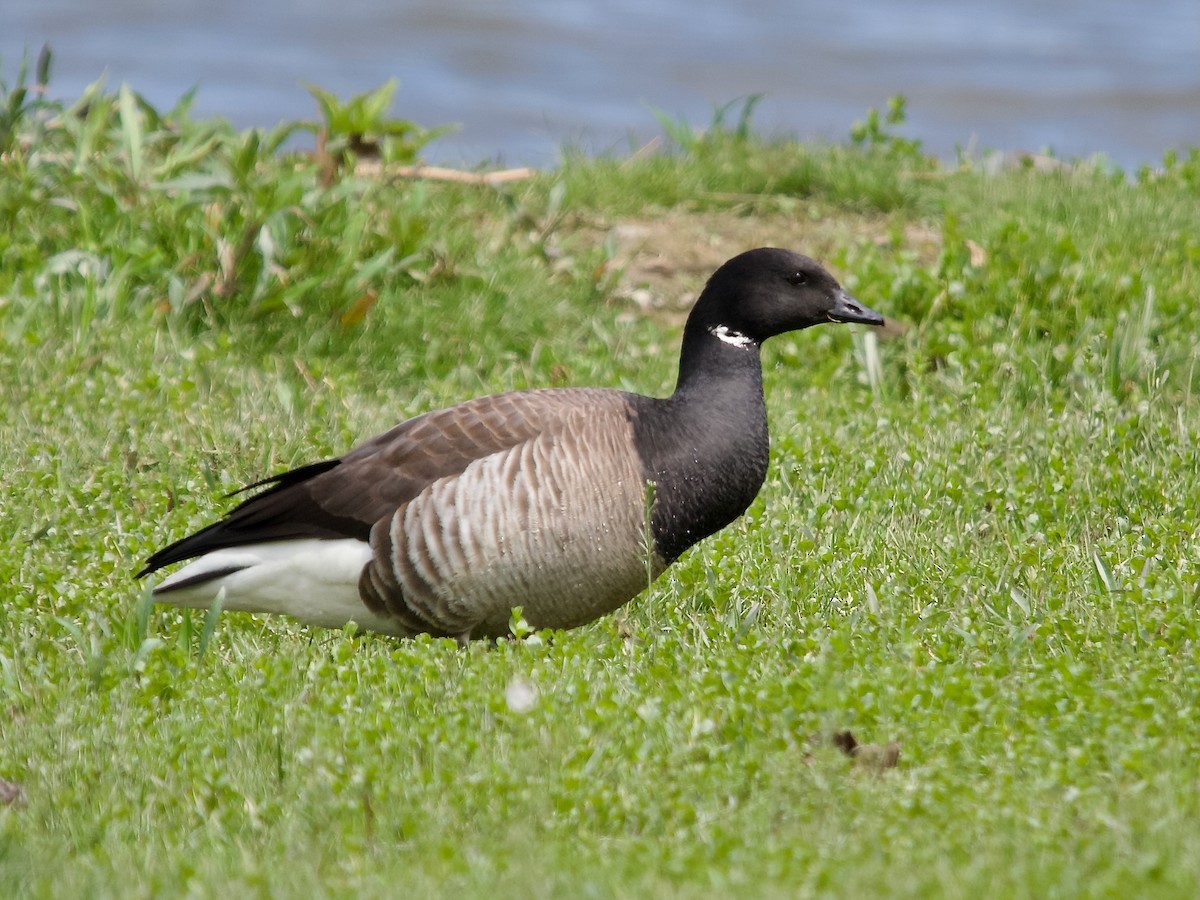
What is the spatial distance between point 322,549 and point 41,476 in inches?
58.5

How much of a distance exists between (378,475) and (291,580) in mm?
465

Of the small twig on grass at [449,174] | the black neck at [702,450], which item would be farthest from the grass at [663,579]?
the black neck at [702,450]

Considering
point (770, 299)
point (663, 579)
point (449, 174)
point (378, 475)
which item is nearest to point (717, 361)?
point (770, 299)

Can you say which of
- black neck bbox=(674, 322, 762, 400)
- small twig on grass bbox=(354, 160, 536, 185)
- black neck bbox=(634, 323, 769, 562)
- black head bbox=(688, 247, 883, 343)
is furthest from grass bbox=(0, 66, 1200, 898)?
black head bbox=(688, 247, 883, 343)

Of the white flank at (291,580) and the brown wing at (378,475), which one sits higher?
the brown wing at (378,475)

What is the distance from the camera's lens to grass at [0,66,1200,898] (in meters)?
3.86

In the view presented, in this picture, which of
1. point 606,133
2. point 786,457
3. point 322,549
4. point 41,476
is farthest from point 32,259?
point 606,133

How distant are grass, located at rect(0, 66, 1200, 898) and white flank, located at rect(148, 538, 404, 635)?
14 centimetres

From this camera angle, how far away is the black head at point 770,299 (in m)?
6.14

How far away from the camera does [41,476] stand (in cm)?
643

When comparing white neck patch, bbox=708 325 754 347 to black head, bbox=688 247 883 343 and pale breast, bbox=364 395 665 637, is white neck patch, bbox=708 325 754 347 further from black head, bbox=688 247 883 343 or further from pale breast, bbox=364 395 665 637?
pale breast, bbox=364 395 665 637

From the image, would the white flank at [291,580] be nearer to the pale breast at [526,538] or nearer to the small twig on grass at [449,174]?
the pale breast at [526,538]

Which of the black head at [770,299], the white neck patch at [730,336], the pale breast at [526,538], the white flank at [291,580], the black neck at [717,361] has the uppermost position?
the black head at [770,299]

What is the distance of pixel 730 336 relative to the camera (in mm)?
6102
